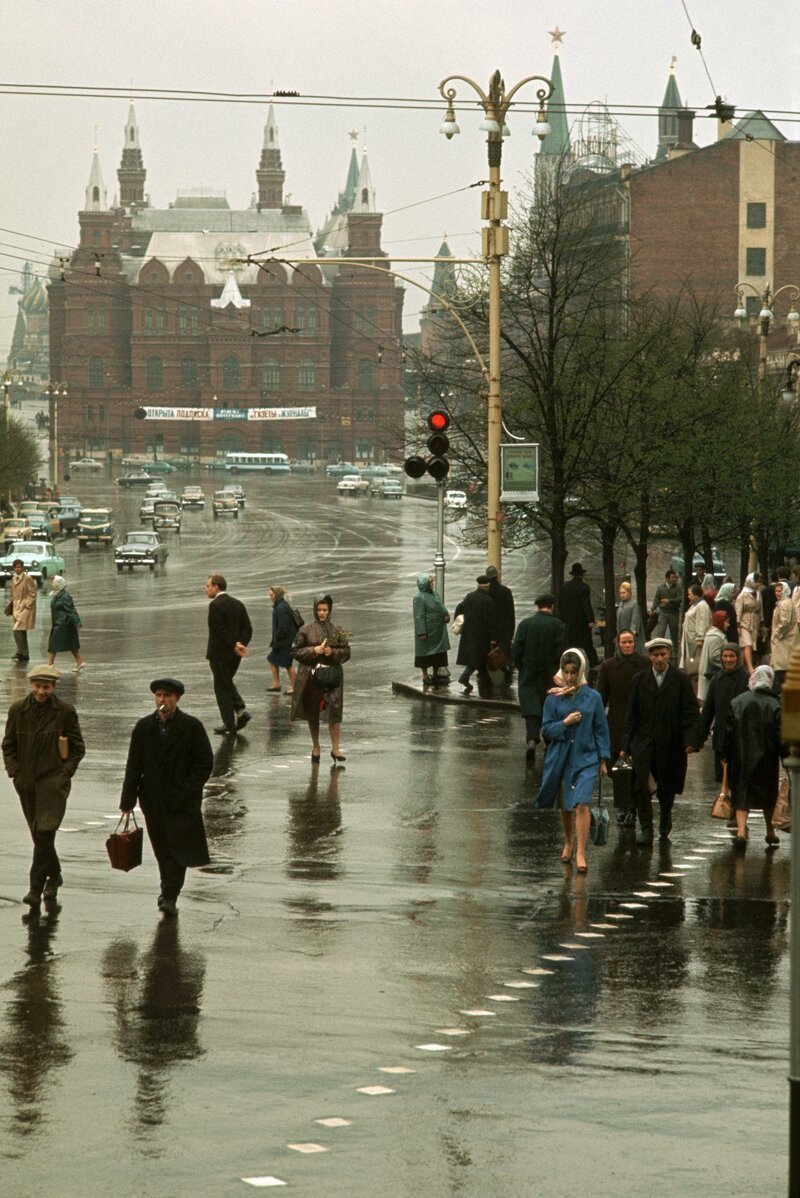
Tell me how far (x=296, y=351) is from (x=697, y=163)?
266ft

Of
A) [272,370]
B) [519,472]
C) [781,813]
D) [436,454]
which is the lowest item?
[781,813]

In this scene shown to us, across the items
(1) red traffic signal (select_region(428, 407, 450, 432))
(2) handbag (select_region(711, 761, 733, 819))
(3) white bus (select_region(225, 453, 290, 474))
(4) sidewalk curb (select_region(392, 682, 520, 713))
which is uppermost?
(3) white bus (select_region(225, 453, 290, 474))

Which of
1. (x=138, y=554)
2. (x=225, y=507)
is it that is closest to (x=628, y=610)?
(x=138, y=554)

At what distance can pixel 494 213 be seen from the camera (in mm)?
24203

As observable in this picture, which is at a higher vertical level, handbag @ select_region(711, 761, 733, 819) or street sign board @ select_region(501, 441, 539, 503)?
street sign board @ select_region(501, 441, 539, 503)

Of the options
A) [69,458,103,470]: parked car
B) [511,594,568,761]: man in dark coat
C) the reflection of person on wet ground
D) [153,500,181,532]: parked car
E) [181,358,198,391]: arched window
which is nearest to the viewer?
the reflection of person on wet ground

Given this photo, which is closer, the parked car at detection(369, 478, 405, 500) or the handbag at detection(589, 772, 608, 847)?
the handbag at detection(589, 772, 608, 847)

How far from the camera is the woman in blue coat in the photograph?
42.4 ft

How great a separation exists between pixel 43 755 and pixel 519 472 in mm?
14404

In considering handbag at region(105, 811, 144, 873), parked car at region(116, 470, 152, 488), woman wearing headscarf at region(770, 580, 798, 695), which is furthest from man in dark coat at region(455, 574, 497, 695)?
parked car at region(116, 470, 152, 488)

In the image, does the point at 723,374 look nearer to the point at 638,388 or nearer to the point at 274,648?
the point at 638,388

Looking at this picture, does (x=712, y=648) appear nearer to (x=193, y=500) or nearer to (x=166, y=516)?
(x=166, y=516)

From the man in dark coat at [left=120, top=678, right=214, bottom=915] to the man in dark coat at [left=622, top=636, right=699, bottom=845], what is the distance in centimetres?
408

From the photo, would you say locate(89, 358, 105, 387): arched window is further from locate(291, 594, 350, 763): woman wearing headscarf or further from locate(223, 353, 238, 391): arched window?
locate(291, 594, 350, 763): woman wearing headscarf
